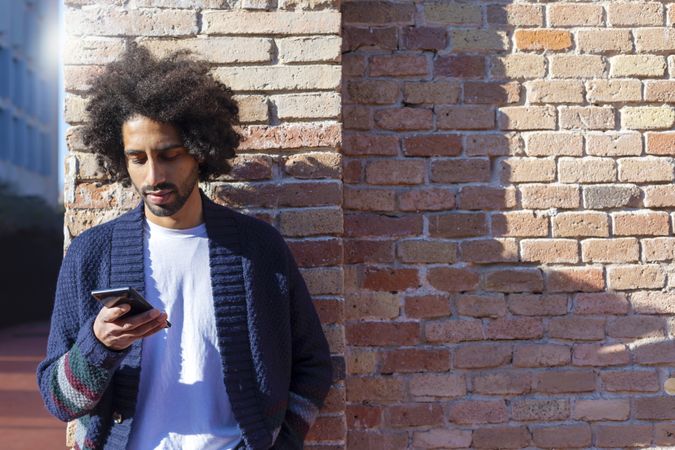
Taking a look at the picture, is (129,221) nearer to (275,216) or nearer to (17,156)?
(275,216)

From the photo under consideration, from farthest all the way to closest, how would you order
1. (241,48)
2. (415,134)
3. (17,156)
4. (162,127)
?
(17,156)
(415,134)
(241,48)
(162,127)

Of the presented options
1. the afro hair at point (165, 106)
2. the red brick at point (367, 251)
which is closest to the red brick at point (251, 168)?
the afro hair at point (165, 106)

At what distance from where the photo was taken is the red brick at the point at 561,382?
2.97 m

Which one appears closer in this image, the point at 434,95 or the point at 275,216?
the point at 275,216

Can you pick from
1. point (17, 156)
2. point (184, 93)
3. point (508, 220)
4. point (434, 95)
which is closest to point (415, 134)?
point (434, 95)

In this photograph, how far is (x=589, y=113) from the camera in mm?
3029

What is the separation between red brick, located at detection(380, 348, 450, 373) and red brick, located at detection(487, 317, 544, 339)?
0.63ft

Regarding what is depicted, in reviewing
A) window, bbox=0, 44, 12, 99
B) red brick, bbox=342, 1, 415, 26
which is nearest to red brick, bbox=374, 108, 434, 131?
red brick, bbox=342, 1, 415, 26

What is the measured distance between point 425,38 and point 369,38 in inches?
8.3

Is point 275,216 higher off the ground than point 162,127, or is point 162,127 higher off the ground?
point 162,127

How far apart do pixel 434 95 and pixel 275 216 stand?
0.78m

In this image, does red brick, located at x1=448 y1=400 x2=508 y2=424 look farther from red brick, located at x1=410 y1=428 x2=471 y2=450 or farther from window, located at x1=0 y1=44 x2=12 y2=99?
window, located at x1=0 y1=44 x2=12 y2=99

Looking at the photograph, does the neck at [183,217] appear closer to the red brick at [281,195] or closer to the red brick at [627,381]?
the red brick at [281,195]

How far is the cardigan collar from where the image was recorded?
221 cm
